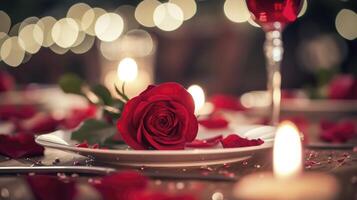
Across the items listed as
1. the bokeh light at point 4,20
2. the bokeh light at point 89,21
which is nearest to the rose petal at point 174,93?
the bokeh light at point 4,20

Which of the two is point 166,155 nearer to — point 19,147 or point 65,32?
point 19,147

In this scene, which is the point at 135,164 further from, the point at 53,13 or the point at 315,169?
the point at 53,13

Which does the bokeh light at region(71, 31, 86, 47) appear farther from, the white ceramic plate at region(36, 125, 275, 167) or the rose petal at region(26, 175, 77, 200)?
the rose petal at region(26, 175, 77, 200)

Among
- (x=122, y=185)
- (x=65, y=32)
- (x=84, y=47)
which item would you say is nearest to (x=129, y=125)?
(x=122, y=185)

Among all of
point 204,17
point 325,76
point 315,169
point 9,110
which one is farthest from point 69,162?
point 204,17

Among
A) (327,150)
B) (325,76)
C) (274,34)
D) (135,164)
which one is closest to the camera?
(135,164)

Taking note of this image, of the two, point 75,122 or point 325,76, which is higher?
point 325,76
